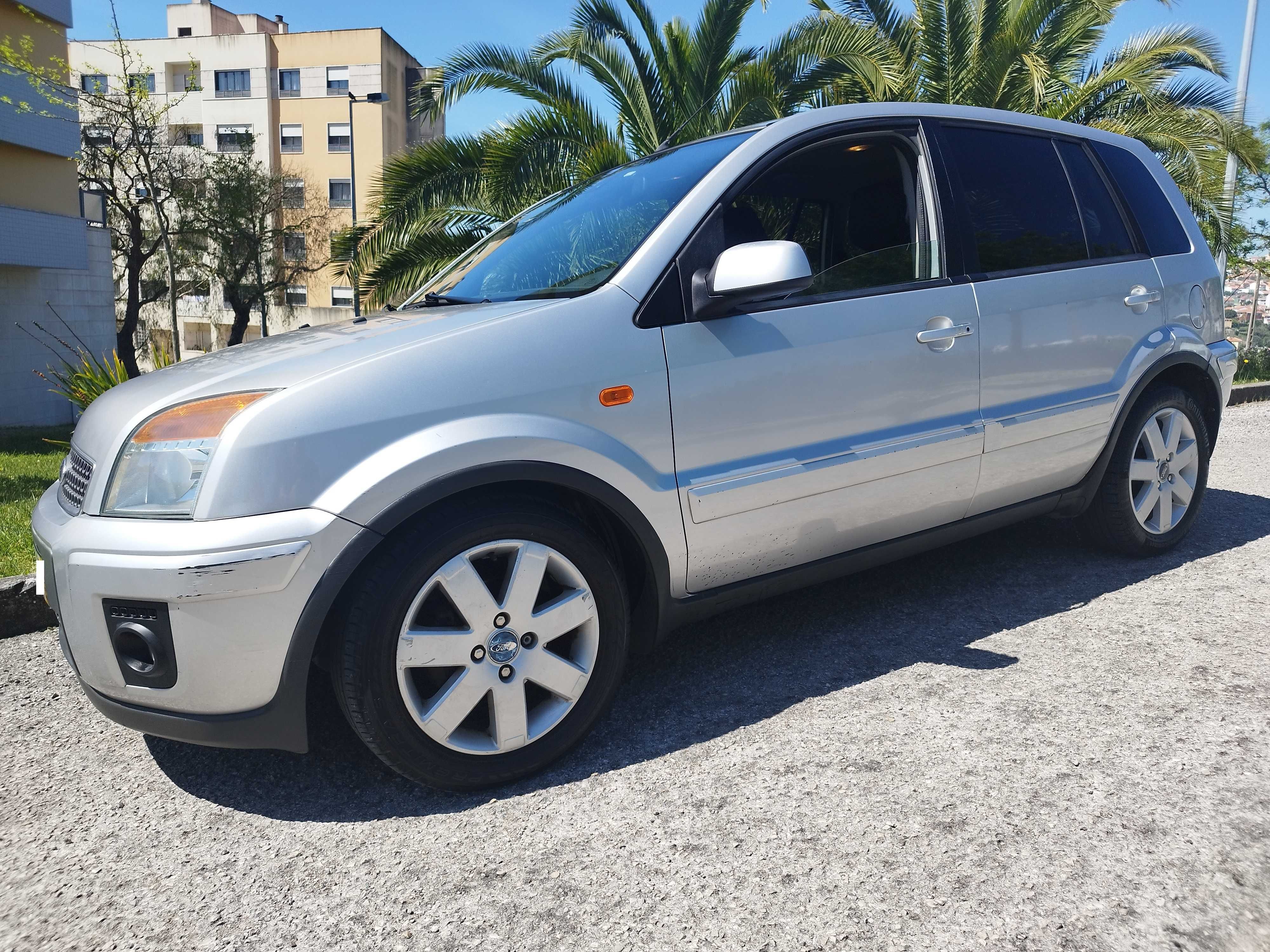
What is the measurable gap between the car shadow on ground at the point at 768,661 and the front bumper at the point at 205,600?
34 cm

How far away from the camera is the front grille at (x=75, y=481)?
231cm

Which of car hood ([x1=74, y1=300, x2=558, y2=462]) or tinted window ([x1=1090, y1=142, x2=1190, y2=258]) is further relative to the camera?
tinted window ([x1=1090, y1=142, x2=1190, y2=258])

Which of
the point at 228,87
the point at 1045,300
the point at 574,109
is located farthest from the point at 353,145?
the point at 1045,300

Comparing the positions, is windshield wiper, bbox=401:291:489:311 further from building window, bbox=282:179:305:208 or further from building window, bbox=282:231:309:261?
building window, bbox=282:231:309:261

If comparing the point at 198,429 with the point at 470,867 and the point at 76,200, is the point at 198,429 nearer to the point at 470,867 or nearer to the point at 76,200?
the point at 470,867

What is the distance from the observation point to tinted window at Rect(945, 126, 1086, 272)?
325 cm

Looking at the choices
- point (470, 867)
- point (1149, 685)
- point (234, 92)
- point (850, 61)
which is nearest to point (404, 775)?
point (470, 867)

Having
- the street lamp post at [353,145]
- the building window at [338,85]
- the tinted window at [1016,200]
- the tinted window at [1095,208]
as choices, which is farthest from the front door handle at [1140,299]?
the building window at [338,85]

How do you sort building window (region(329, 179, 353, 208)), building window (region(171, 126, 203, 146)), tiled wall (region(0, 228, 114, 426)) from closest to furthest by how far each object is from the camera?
1. tiled wall (region(0, 228, 114, 426))
2. building window (region(171, 126, 203, 146))
3. building window (region(329, 179, 353, 208))

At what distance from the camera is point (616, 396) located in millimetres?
2443

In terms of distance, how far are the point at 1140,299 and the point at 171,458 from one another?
3.35m

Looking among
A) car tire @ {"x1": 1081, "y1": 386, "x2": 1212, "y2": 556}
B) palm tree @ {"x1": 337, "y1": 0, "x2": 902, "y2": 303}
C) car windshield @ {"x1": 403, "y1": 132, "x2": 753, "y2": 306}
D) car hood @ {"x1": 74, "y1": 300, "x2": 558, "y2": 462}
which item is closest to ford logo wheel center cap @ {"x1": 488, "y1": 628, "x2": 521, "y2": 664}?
car hood @ {"x1": 74, "y1": 300, "x2": 558, "y2": 462}

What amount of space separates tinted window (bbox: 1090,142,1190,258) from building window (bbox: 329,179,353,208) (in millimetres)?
54713

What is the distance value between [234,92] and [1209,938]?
62082 millimetres
